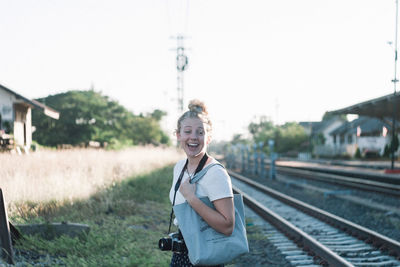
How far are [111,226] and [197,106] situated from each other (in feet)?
14.5

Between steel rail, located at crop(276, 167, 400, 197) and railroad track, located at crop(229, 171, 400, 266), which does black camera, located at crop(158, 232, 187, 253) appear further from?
steel rail, located at crop(276, 167, 400, 197)

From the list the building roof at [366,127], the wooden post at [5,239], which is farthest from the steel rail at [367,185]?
the building roof at [366,127]

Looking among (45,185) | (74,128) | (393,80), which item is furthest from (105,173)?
(74,128)

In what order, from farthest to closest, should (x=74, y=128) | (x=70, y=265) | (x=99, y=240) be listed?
1. (x=74, y=128)
2. (x=99, y=240)
3. (x=70, y=265)

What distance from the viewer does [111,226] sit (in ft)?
20.3

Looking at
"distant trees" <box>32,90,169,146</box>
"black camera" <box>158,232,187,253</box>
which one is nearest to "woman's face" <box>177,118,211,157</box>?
"black camera" <box>158,232,187,253</box>

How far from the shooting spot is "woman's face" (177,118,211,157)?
2264 millimetres

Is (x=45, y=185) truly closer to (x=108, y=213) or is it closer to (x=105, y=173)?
(x=108, y=213)

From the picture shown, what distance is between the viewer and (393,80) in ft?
55.8

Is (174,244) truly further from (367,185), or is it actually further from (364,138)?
(364,138)

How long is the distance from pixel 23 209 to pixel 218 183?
16.4ft

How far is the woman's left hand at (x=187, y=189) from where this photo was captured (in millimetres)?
2082

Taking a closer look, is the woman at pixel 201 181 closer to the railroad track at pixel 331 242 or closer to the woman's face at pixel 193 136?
the woman's face at pixel 193 136

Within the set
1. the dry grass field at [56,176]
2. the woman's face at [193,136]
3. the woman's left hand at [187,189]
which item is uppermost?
the woman's face at [193,136]
